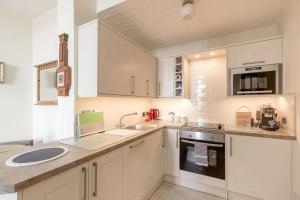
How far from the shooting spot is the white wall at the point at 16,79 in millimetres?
2354

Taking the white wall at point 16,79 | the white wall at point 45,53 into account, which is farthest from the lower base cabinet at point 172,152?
the white wall at point 16,79

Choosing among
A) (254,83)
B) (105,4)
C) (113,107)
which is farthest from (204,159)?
(105,4)

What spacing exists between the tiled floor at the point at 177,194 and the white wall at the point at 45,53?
179 cm

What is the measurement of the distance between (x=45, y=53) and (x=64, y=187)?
2.36 metres

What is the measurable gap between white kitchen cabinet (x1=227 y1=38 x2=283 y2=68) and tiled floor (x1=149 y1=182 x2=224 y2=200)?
181 cm

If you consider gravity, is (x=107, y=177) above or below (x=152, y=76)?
below

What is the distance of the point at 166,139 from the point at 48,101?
1.93 m

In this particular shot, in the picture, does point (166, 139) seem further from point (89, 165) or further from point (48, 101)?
point (48, 101)

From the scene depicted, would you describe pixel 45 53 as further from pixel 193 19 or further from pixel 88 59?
pixel 193 19

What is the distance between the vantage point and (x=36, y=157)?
1029 millimetres

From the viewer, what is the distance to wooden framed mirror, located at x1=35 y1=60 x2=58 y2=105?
237 cm

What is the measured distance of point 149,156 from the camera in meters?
1.96

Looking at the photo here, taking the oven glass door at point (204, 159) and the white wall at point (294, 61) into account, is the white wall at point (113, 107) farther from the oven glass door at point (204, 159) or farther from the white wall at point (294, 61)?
the white wall at point (294, 61)

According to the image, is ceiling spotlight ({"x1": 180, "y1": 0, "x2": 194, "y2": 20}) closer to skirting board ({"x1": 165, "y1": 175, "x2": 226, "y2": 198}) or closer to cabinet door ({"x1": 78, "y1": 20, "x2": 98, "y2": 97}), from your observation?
cabinet door ({"x1": 78, "y1": 20, "x2": 98, "y2": 97})
